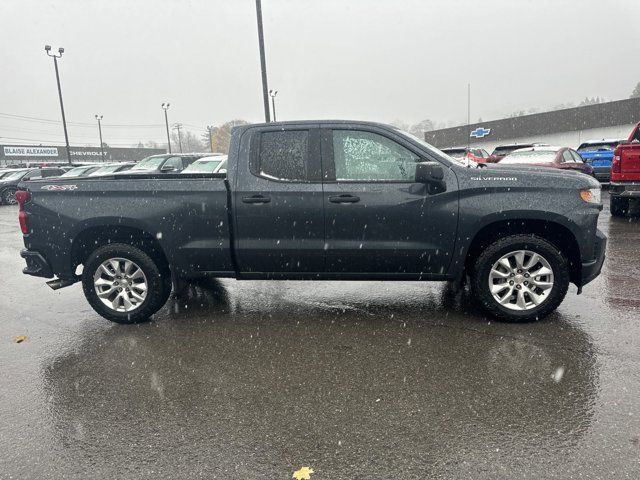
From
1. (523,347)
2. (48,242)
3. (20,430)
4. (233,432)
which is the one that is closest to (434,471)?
(233,432)

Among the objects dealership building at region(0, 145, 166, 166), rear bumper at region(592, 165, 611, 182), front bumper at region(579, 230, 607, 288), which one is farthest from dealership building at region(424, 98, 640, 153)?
dealership building at region(0, 145, 166, 166)

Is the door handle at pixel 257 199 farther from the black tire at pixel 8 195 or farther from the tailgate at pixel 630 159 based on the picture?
the black tire at pixel 8 195

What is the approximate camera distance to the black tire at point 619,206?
10273 millimetres

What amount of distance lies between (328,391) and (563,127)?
3580 centimetres

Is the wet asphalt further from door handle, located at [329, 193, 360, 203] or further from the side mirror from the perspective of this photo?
Result: the side mirror

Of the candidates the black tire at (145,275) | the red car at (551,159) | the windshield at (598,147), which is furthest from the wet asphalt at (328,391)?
the windshield at (598,147)

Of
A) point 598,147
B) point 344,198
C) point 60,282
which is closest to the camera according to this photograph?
point 344,198

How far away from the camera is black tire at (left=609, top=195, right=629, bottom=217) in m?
10.3

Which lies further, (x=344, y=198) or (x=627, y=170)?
(x=627, y=170)

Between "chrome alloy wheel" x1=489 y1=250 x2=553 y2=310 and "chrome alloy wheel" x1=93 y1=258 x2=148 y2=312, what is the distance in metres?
3.48

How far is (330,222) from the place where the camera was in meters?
4.34

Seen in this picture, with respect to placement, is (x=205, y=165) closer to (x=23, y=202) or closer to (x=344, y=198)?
(x=23, y=202)

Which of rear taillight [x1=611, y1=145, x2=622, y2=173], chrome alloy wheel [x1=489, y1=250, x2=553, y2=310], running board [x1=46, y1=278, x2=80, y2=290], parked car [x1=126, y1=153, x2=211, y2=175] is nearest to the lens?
chrome alloy wheel [x1=489, y1=250, x2=553, y2=310]

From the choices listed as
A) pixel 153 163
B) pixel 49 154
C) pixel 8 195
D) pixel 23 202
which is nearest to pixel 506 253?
pixel 23 202
